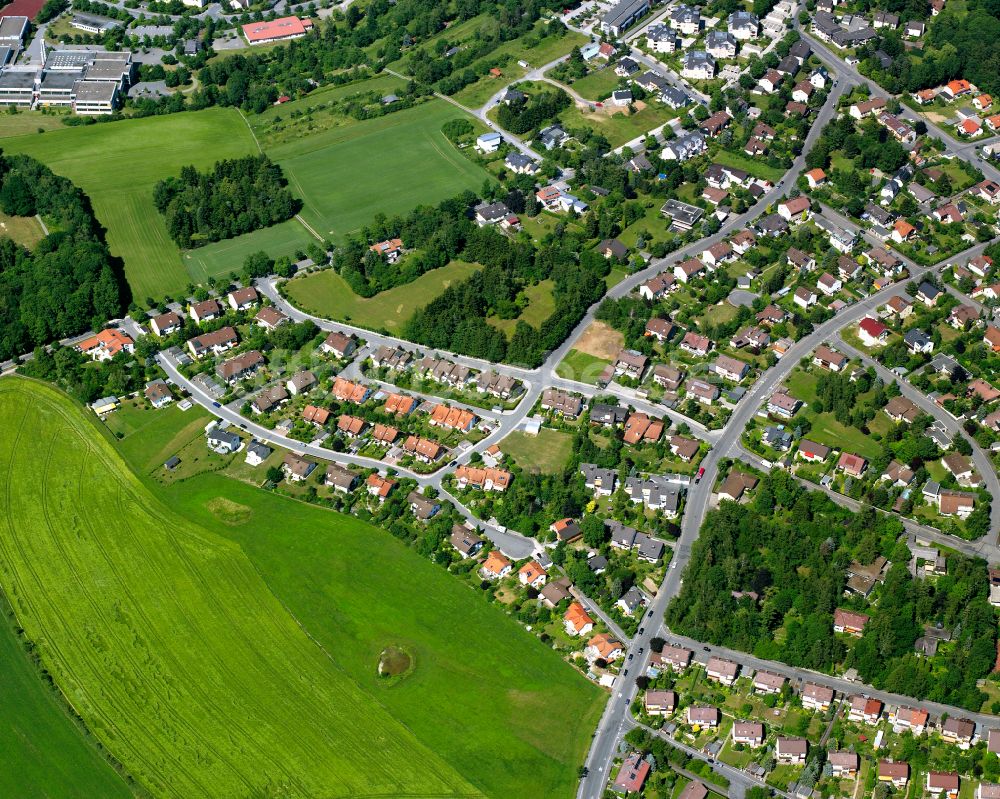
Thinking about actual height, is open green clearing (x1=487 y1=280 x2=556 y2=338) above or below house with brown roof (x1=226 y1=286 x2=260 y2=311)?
above

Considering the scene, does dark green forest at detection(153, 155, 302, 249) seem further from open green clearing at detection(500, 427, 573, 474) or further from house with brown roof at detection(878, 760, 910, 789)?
house with brown roof at detection(878, 760, 910, 789)

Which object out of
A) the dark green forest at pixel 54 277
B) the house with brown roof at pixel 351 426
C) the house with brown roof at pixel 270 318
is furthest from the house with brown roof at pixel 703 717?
the dark green forest at pixel 54 277

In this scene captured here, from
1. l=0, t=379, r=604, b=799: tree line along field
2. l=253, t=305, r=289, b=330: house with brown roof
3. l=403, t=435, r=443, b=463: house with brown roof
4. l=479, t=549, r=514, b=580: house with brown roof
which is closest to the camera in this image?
l=0, t=379, r=604, b=799: tree line along field

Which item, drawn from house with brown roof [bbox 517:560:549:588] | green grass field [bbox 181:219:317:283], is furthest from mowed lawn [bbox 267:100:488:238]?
house with brown roof [bbox 517:560:549:588]

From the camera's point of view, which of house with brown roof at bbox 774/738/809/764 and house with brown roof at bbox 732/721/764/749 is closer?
house with brown roof at bbox 774/738/809/764

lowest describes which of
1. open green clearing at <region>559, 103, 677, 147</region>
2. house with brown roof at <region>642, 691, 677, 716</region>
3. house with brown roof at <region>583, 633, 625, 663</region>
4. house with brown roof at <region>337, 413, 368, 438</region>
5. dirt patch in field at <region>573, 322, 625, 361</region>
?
house with brown roof at <region>337, 413, 368, 438</region>

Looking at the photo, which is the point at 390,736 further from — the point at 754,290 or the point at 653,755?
the point at 754,290
